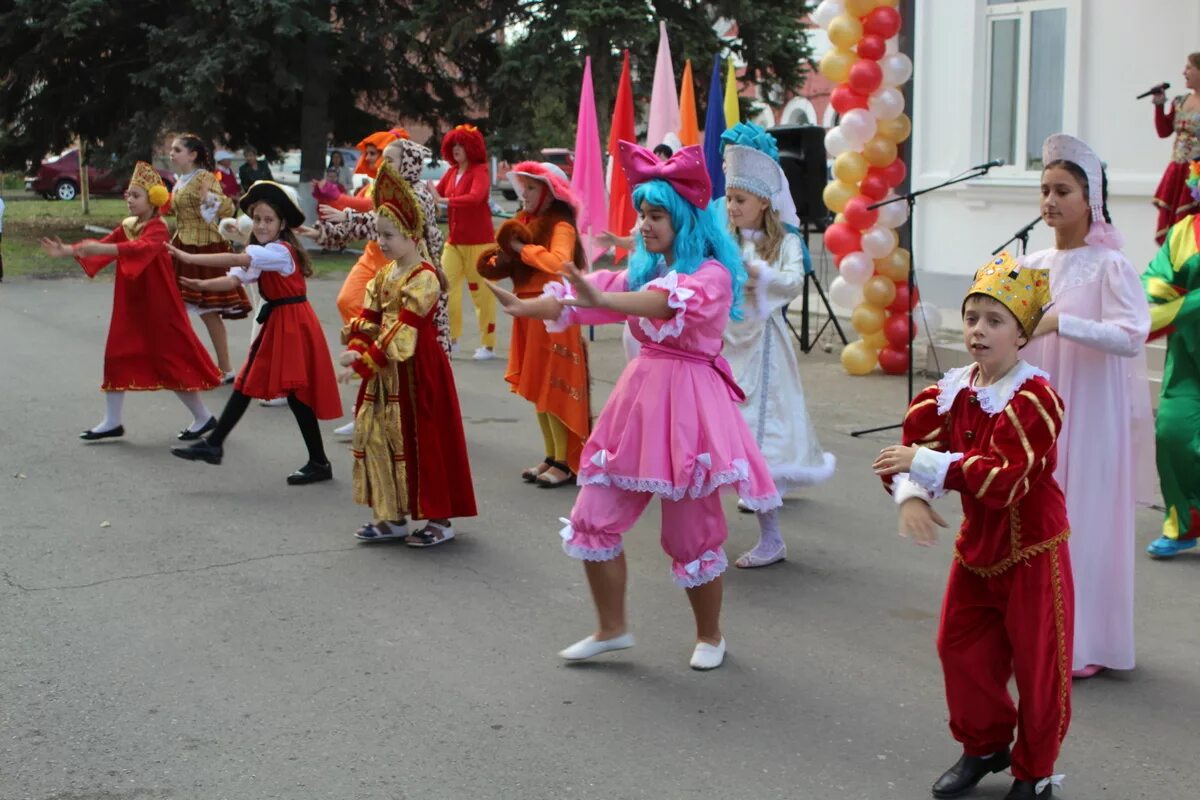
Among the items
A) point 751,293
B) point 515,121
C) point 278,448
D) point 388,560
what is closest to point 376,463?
point 388,560

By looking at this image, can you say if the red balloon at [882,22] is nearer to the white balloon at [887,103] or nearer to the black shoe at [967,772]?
the white balloon at [887,103]

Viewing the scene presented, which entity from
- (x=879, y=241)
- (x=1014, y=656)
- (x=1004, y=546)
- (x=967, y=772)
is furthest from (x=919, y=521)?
(x=879, y=241)

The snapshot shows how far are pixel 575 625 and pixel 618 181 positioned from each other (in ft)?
26.0

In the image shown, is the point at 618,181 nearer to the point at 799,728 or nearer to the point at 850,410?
the point at 850,410

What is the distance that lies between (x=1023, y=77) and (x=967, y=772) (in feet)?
→ 36.8

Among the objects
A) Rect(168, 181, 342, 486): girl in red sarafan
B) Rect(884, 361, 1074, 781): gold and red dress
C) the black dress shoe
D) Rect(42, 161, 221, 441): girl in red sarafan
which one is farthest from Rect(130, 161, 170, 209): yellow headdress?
Rect(884, 361, 1074, 781): gold and red dress

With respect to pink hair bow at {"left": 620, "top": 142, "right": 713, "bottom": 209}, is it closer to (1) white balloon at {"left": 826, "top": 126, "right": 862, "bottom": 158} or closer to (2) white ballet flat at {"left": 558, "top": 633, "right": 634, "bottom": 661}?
(2) white ballet flat at {"left": 558, "top": 633, "right": 634, "bottom": 661}

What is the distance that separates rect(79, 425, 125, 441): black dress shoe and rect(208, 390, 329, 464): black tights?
3.69 feet

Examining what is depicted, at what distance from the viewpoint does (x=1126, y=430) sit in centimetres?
489

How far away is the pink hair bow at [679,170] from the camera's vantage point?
4.84 m

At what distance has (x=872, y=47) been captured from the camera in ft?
35.6

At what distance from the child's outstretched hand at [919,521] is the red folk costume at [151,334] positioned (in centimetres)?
624

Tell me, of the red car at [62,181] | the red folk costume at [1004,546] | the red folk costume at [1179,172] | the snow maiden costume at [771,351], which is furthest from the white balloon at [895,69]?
the red car at [62,181]

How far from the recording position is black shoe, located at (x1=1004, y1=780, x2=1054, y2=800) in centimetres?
389
